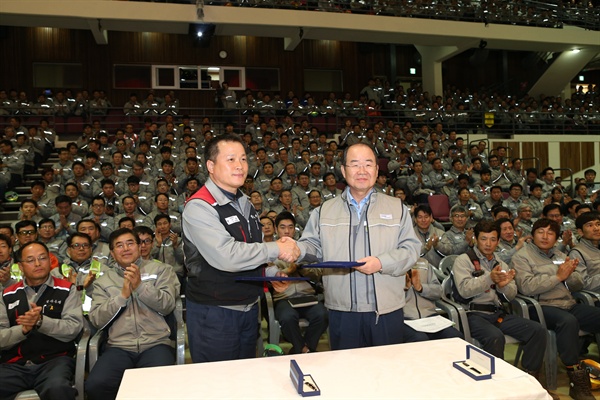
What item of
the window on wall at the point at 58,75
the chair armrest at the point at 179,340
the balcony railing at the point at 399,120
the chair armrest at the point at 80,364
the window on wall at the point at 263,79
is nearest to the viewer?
the chair armrest at the point at 80,364

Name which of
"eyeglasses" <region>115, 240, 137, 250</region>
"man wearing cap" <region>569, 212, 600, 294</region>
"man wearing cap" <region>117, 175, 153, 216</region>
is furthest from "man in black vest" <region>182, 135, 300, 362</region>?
"man wearing cap" <region>117, 175, 153, 216</region>

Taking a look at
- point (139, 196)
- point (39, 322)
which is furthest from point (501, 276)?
point (139, 196)

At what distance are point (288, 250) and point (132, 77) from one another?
12.0 m

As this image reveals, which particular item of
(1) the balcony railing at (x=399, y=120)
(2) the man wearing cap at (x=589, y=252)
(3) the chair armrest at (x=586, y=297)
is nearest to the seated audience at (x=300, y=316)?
(3) the chair armrest at (x=586, y=297)

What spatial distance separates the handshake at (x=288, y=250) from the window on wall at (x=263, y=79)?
11.8 m

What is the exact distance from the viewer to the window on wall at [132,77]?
12492 millimetres

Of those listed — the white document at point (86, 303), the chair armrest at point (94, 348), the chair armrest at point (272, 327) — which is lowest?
the chair armrest at point (272, 327)

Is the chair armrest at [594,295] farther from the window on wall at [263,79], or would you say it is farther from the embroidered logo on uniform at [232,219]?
the window on wall at [263,79]

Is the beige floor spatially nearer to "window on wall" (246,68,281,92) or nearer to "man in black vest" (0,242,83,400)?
"man in black vest" (0,242,83,400)

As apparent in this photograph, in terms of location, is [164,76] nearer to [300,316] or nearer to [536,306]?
[300,316]

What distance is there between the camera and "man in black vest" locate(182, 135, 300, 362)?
6.25ft

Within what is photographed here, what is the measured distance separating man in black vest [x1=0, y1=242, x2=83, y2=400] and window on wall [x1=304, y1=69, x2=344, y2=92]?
1157cm

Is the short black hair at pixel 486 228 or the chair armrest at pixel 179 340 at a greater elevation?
the short black hair at pixel 486 228

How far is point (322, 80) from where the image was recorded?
13.9 meters
